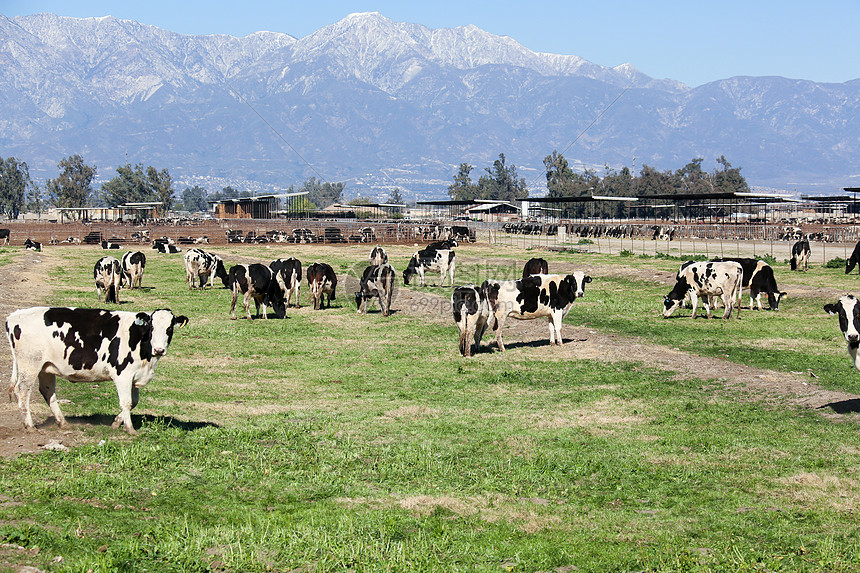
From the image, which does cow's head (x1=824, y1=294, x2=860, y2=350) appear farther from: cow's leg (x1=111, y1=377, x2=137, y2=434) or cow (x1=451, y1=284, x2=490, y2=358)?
cow's leg (x1=111, y1=377, x2=137, y2=434)

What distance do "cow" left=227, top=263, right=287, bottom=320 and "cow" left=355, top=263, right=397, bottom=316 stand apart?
286 cm

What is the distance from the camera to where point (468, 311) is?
21562 millimetres

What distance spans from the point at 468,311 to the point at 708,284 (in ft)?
35.3

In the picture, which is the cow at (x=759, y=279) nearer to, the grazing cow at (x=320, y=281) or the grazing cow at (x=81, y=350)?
the grazing cow at (x=320, y=281)

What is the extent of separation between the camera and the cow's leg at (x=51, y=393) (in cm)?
1298

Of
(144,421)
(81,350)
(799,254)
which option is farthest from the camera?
(799,254)

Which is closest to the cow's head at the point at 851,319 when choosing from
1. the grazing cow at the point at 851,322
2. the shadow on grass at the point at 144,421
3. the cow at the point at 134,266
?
the grazing cow at the point at 851,322

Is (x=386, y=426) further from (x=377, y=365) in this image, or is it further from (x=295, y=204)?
(x=295, y=204)

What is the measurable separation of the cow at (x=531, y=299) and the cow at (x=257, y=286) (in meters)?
8.68

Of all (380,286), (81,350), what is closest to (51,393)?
(81,350)

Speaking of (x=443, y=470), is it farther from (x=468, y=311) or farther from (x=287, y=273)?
(x=287, y=273)

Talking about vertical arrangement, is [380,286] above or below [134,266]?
below

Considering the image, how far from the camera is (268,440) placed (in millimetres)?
13453

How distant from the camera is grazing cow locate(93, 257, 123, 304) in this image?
32159 mm
